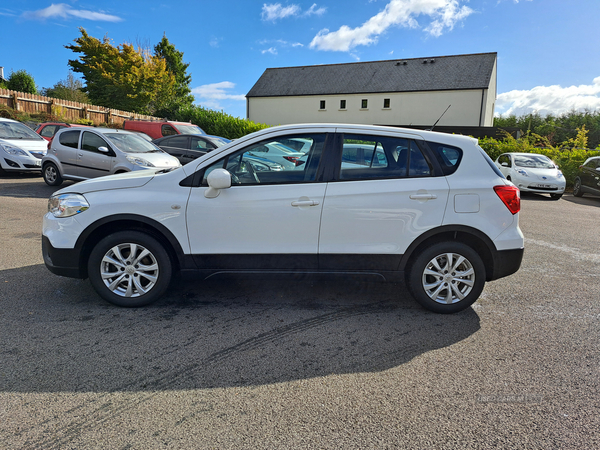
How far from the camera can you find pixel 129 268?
13.3 ft

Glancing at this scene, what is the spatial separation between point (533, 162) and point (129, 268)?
52.2 feet

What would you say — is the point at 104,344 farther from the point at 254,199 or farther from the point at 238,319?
the point at 254,199

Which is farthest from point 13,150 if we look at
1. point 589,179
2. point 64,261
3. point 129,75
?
point 129,75

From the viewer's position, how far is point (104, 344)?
11.2 feet

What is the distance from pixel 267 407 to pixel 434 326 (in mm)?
1896

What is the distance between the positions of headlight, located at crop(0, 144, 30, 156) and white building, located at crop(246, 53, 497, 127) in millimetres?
→ 37416

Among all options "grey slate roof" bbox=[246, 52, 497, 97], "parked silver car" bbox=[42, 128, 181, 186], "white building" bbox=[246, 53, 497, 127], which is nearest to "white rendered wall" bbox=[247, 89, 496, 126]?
"white building" bbox=[246, 53, 497, 127]

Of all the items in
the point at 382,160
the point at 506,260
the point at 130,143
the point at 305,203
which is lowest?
the point at 506,260

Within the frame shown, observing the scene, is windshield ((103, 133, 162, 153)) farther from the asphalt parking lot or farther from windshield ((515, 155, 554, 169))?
windshield ((515, 155, 554, 169))

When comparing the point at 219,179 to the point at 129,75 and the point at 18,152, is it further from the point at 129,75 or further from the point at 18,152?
the point at 129,75

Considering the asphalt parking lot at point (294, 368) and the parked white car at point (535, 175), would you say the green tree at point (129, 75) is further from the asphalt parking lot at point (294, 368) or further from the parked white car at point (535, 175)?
the asphalt parking lot at point (294, 368)

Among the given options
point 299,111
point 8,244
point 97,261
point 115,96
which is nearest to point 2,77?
point 115,96

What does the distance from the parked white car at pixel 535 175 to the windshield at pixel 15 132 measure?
53.6 ft

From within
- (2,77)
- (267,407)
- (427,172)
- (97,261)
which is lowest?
(267,407)
